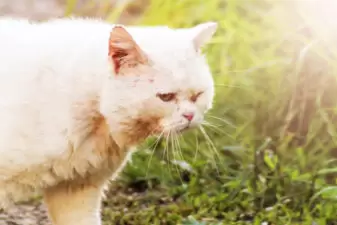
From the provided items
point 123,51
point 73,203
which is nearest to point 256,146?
point 73,203

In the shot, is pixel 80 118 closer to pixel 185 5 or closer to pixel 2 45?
pixel 2 45

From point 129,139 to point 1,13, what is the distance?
329 cm

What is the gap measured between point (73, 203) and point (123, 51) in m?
0.62

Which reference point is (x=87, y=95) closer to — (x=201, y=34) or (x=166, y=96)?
(x=166, y=96)

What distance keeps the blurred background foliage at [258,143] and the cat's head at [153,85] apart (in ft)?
2.10

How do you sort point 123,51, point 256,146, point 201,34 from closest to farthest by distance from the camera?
1. point 123,51
2. point 201,34
3. point 256,146

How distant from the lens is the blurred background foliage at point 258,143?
3182mm

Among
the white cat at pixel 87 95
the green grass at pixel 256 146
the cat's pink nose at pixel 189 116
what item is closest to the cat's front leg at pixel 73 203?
the white cat at pixel 87 95

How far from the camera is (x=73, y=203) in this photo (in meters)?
2.71

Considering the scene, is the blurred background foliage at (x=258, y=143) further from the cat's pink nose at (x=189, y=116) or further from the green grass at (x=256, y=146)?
the cat's pink nose at (x=189, y=116)

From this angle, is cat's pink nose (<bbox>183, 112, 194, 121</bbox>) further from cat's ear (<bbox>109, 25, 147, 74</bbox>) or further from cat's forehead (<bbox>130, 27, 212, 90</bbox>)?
cat's ear (<bbox>109, 25, 147, 74</bbox>)

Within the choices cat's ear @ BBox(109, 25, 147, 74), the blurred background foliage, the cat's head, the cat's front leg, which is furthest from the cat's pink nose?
the blurred background foliage

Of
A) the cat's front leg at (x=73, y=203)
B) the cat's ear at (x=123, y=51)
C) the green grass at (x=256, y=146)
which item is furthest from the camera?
the green grass at (x=256, y=146)

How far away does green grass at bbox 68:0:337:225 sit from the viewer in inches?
125
